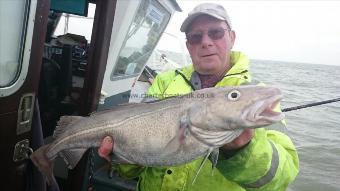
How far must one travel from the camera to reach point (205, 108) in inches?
86.7

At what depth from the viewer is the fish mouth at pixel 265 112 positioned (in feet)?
6.34

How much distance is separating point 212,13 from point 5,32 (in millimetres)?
1688

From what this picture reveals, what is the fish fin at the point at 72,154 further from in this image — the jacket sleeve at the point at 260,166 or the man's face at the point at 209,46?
the man's face at the point at 209,46

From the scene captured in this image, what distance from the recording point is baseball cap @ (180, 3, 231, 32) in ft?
10.4

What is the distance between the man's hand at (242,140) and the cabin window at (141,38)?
9.39 ft

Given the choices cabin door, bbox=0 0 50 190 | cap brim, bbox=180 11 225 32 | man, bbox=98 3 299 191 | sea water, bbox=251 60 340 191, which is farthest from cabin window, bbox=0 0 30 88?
sea water, bbox=251 60 340 191

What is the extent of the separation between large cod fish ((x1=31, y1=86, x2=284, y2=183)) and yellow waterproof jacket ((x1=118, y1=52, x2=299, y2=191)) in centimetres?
26

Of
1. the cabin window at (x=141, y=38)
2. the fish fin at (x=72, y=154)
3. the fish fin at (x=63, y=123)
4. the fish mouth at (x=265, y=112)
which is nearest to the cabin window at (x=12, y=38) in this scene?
the fish fin at (x=63, y=123)

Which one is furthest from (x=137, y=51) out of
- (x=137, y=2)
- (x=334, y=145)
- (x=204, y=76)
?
(x=334, y=145)

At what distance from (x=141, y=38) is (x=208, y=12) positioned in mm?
2465

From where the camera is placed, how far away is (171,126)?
7.59ft

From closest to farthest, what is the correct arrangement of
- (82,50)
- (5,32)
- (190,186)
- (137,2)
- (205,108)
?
(205,108) → (5,32) → (190,186) → (137,2) → (82,50)

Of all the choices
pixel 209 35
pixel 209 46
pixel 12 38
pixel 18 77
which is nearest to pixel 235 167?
pixel 209 46

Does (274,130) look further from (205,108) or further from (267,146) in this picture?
(205,108)
